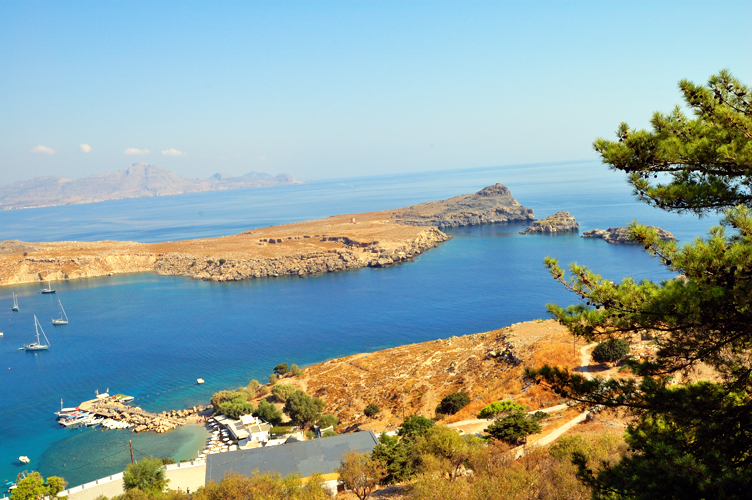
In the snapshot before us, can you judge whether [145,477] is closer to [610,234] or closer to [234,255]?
[234,255]

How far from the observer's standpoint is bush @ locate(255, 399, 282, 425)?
30594 millimetres

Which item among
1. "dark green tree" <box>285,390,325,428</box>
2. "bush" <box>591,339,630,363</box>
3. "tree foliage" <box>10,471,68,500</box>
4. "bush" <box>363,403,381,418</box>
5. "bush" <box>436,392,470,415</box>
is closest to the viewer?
"tree foliage" <box>10,471,68,500</box>

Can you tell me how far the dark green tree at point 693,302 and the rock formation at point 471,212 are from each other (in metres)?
119

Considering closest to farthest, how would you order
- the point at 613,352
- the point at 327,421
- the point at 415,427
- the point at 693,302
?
the point at 693,302, the point at 415,427, the point at 613,352, the point at 327,421

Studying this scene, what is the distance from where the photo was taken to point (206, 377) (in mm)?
41438

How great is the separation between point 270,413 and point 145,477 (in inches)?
406

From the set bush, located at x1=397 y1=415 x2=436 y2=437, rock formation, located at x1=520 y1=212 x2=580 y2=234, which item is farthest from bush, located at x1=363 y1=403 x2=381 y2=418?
rock formation, located at x1=520 y1=212 x2=580 y2=234

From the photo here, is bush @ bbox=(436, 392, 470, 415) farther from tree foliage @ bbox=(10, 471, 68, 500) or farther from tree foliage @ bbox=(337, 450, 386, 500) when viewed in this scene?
tree foliage @ bbox=(10, 471, 68, 500)

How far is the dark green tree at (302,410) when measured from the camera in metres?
29.4

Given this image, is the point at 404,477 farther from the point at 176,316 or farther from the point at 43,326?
the point at 43,326

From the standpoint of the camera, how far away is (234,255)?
93688 millimetres

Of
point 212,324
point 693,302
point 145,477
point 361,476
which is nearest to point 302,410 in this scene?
point 145,477

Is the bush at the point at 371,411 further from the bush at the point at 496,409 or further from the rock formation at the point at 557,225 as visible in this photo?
the rock formation at the point at 557,225

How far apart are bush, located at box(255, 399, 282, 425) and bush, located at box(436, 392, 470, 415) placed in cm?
1073
